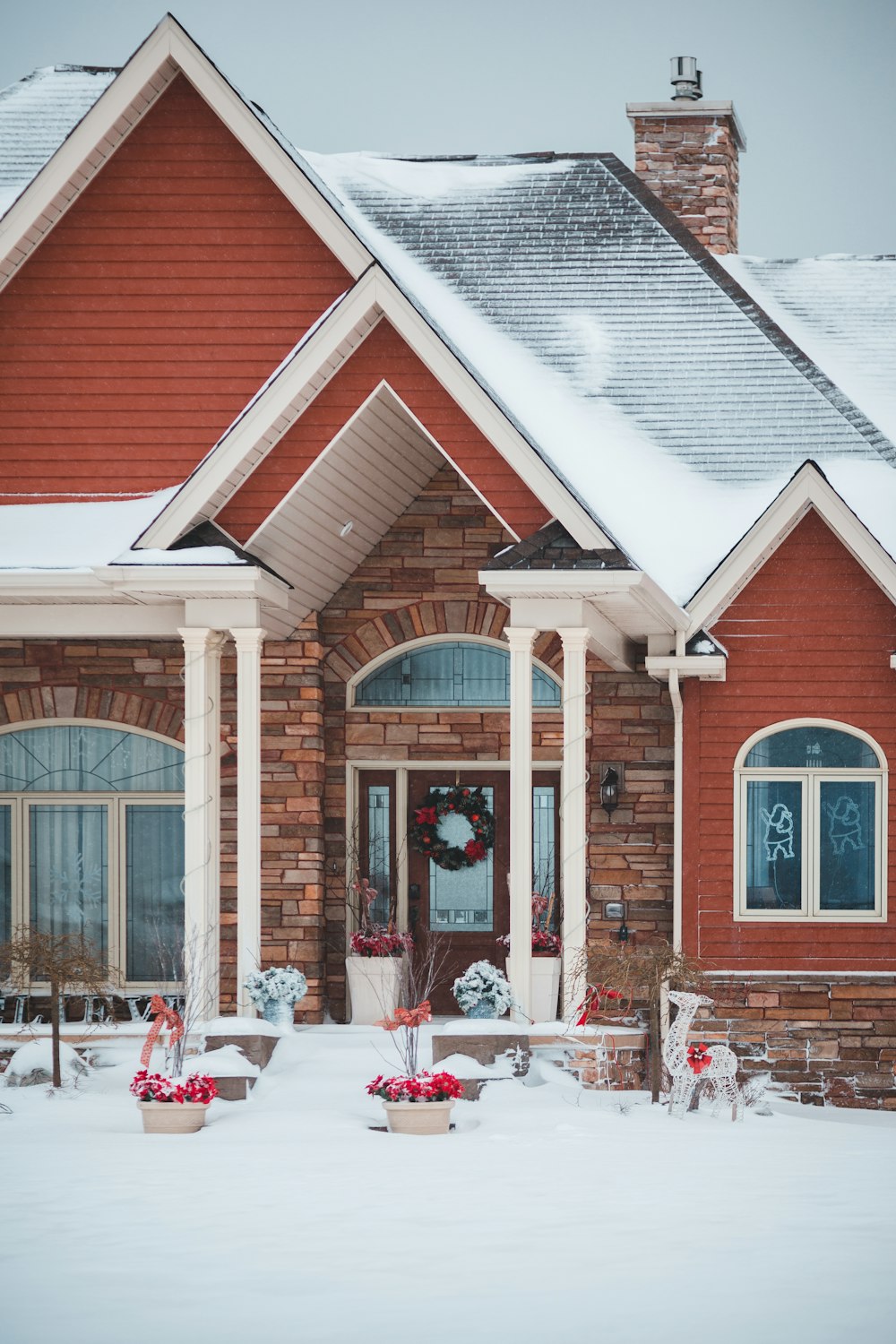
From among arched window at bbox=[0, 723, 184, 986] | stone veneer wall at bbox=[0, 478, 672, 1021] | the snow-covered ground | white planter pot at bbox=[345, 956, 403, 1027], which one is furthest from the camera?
arched window at bbox=[0, 723, 184, 986]

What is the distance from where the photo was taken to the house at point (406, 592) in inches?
514

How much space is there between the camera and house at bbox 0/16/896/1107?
13.1 metres

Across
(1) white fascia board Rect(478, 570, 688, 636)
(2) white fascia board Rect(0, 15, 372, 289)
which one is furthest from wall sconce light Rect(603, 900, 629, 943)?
(2) white fascia board Rect(0, 15, 372, 289)

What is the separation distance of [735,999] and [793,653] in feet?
8.88

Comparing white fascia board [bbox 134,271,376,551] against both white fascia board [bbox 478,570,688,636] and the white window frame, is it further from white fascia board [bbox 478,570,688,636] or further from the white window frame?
the white window frame

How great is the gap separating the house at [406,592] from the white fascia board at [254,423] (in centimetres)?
2

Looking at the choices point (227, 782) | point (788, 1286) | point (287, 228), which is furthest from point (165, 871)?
point (788, 1286)

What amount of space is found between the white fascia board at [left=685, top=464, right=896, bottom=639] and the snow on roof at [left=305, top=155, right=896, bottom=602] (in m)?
0.35

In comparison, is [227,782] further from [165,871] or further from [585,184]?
[585,184]

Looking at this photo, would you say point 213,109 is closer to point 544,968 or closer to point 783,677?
point 783,677

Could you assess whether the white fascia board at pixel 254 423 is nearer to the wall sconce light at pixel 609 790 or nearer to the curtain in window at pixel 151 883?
the curtain in window at pixel 151 883

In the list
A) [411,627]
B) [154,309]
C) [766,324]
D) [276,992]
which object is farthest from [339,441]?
[766,324]

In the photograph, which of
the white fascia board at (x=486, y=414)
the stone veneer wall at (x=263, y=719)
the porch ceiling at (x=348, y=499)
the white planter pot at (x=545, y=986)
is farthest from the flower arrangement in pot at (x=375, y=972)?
the white fascia board at (x=486, y=414)

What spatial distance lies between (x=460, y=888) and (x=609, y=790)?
68.1 inches
